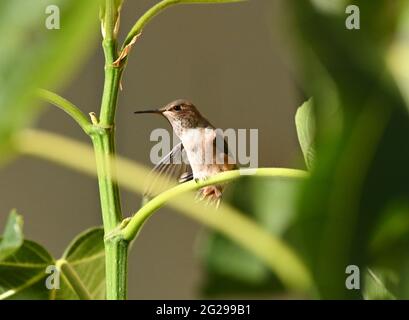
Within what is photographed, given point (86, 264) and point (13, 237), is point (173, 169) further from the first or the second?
point (13, 237)

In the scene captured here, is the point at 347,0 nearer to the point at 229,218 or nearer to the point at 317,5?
the point at 317,5

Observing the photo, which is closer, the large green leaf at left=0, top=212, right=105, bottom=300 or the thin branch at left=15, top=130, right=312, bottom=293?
the thin branch at left=15, top=130, right=312, bottom=293

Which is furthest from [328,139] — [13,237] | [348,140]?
[13,237]

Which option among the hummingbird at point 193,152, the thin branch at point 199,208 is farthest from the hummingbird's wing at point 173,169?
the thin branch at point 199,208

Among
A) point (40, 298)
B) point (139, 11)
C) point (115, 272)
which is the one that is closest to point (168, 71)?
point (139, 11)

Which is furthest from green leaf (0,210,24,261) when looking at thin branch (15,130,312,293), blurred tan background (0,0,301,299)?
blurred tan background (0,0,301,299)

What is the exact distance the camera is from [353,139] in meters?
0.07

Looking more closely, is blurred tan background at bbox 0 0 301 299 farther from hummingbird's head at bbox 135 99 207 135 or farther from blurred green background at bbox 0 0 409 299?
blurred green background at bbox 0 0 409 299

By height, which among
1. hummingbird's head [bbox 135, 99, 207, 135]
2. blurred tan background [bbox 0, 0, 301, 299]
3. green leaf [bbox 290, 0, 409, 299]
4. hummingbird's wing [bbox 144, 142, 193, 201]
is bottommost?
green leaf [bbox 290, 0, 409, 299]

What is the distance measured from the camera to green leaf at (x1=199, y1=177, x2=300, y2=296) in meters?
0.10

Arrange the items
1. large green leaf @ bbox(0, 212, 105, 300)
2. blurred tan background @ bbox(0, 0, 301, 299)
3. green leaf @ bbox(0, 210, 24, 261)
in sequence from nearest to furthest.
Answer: green leaf @ bbox(0, 210, 24, 261), large green leaf @ bbox(0, 212, 105, 300), blurred tan background @ bbox(0, 0, 301, 299)

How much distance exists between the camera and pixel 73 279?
1.53ft

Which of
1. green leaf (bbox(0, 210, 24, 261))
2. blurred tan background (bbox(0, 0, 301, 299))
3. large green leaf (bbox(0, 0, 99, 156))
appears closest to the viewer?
large green leaf (bbox(0, 0, 99, 156))

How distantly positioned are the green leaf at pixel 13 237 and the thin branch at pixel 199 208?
43 millimetres
